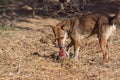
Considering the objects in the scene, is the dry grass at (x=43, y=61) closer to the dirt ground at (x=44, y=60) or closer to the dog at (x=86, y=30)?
the dirt ground at (x=44, y=60)

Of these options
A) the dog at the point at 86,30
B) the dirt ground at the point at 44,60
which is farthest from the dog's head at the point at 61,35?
the dirt ground at the point at 44,60

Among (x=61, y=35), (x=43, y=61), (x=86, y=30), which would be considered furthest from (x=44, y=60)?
(x=86, y=30)

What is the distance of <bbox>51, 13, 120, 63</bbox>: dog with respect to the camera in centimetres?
1031

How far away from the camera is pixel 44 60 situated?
34.1 feet

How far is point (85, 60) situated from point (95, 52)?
851 millimetres

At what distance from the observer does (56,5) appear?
64.1 ft

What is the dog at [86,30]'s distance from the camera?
33.8 feet

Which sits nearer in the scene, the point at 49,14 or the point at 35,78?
the point at 35,78

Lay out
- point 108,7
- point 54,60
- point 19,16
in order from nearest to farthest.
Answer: point 54,60, point 19,16, point 108,7

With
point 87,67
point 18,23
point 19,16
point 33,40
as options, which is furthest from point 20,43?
point 19,16

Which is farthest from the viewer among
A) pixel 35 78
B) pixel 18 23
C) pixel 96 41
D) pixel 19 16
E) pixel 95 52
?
pixel 19 16

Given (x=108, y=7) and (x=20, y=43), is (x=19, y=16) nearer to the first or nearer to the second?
(x=108, y=7)

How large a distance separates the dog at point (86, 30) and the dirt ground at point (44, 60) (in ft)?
1.21

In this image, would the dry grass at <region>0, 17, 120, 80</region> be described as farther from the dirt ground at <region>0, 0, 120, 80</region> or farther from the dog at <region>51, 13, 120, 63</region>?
the dog at <region>51, 13, 120, 63</region>
